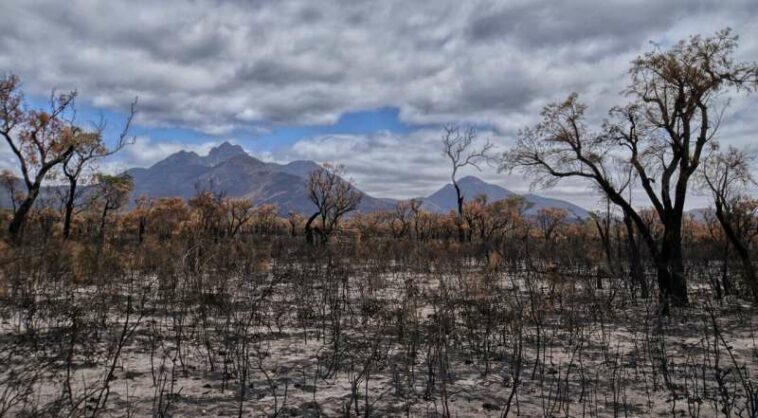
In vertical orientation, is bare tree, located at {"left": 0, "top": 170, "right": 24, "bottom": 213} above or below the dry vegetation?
above

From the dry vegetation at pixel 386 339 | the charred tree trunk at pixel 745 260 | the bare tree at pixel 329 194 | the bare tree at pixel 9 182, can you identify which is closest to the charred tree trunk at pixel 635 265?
the dry vegetation at pixel 386 339

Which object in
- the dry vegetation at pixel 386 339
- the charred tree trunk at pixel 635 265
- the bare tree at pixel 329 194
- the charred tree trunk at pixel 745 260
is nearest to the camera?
the dry vegetation at pixel 386 339

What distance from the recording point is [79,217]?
6025 cm

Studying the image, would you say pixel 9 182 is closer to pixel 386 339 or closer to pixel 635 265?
pixel 386 339

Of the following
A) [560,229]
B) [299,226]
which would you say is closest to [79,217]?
[299,226]

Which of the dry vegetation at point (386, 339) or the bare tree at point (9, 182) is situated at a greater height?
the bare tree at point (9, 182)

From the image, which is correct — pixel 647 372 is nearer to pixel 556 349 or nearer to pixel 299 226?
pixel 556 349

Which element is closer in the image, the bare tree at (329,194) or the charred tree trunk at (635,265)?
the charred tree trunk at (635,265)

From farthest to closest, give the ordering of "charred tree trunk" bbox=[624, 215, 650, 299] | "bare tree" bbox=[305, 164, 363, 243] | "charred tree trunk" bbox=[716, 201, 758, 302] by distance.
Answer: "bare tree" bbox=[305, 164, 363, 243], "charred tree trunk" bbox=[624, 215, 650, 299], "charred tree trunk" bbox=[716, 201, 758, 302]

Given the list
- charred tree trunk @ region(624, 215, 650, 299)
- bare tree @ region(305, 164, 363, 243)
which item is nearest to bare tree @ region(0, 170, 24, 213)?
bare tree @ region(305, 164, 363, 243)

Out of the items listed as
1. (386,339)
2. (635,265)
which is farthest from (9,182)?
(635,265)

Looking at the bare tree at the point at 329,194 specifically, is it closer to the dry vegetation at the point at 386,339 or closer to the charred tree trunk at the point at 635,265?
the dry vegetation at the point at 386,339

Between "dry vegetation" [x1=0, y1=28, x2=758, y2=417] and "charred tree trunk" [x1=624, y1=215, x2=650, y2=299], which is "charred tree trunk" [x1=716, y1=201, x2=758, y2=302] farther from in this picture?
"charred tree trunk" [x1=624, y1=215, x2=650, y2=299]

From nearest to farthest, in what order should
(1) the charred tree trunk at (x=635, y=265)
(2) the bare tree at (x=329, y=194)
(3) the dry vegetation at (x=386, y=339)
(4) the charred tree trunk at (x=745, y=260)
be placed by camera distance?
(3) the dry vegetation at (x=386, y=339), (4) the charred tree trunk at (x=745, y=260), (1) the charred tree trunk at (x=635, y=265), (2) the bare tree at (x=329, y=194)
